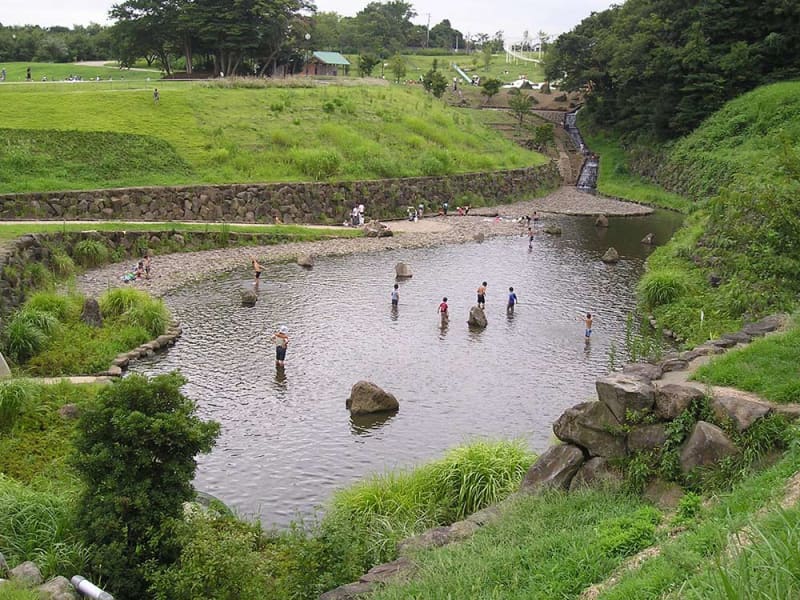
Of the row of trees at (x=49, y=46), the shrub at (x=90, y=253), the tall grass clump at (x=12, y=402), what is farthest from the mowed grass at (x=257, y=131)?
the row of trees at (x=49, y=46)

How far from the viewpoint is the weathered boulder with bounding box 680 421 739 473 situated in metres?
13.1

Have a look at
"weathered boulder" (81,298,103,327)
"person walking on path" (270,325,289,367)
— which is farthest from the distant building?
"person walking on path" (270,325,289,367)

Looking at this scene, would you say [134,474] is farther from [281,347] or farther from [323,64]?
[323,64]

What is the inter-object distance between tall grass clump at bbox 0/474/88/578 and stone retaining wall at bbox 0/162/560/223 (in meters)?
32.3

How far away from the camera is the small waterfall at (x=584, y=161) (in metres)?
80.1

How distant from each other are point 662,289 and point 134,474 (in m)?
26.3

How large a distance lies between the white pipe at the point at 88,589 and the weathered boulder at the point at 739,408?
399 inches

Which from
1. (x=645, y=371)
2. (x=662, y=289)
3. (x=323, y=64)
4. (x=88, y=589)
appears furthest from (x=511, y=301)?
(x=323, y=64)

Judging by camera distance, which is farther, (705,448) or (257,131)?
(257,131)

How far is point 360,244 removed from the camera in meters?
48.2

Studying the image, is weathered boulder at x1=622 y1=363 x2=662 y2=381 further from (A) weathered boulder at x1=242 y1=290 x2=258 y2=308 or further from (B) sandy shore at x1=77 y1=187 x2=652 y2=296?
(B) sandy shore at x1=77 y1=187 x2=652 y2=296

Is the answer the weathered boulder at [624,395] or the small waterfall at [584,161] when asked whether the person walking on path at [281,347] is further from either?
the small waterfall at [584,161]

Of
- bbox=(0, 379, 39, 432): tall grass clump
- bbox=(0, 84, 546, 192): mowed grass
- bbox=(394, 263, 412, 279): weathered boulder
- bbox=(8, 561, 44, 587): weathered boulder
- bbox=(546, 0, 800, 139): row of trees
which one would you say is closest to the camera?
bbox=(8, 561, 44, 587): weathered boulder

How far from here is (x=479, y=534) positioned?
1307 centimetres
